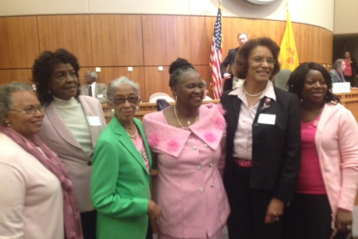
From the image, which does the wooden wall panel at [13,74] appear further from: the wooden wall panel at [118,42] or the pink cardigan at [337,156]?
the pink cardigan at [337,156]

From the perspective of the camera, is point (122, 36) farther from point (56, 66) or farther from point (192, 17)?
point (56, 66)

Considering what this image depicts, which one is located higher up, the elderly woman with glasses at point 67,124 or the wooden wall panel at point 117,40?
the wooden wall panel at point 117,40

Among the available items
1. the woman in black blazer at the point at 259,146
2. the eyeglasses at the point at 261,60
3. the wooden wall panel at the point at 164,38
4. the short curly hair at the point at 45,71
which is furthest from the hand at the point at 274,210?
the wooden wall panel at the point at 164,38

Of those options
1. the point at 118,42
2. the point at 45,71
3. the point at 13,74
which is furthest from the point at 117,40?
the point at 45,71

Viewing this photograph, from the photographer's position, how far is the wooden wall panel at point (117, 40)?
293 inches

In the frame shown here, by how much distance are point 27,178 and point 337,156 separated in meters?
1.71

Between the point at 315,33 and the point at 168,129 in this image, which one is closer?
the point at 168,129

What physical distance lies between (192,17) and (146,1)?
1.29m

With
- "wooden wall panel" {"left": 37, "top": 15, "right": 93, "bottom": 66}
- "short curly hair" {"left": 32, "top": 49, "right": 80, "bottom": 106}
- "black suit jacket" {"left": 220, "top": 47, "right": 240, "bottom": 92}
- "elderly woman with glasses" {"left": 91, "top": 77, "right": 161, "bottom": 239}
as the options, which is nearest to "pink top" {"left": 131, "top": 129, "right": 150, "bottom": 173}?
"elderly woman with glasses" {"left": 91, "top": 77, "right": 161, "bottom": 239}

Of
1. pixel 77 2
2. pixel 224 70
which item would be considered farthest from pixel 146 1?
pixel 224 70

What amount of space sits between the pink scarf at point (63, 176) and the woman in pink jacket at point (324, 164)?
4.45ft

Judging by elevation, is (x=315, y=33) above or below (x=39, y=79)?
above

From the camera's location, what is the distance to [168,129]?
1.71 metres

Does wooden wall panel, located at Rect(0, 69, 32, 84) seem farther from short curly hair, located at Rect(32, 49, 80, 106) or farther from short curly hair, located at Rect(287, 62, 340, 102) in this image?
short curly hair, located at Rect(287, 62, 340, 102)
